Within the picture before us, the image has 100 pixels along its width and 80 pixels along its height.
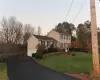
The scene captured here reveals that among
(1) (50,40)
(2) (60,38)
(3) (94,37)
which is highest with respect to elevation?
(2) (60,38)

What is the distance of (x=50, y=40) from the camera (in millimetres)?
56312

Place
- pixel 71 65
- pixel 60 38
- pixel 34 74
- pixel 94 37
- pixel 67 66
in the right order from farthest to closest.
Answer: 1. pixel 60 38
2. pixel 71 65
3. pixel 67 66
4. pixel 34 74
5. pixel 94 37

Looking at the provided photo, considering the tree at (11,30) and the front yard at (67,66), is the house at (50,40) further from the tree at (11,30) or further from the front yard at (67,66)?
the front yard at (67,66)

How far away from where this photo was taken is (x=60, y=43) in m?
63.3

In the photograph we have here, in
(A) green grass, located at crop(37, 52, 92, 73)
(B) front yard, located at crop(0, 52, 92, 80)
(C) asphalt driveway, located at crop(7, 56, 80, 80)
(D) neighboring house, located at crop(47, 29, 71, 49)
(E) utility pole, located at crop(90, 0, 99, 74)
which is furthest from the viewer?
(D) neighboring house, located at crop(47, 29, 71, 49)

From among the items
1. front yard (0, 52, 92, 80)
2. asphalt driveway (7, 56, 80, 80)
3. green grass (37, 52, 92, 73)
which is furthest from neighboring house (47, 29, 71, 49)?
asphalt driveway (7, 56, 80, 80)

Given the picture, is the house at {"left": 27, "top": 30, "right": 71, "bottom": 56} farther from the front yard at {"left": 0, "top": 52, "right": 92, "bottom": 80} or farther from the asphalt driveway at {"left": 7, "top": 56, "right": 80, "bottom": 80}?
the asphalt driveway at {"left": 7, "top": 56, "right": 80, "bottom": 80}

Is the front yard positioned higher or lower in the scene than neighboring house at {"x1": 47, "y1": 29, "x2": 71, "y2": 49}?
lower

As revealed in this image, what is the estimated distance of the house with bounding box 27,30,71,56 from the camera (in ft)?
164

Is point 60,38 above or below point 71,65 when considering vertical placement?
above

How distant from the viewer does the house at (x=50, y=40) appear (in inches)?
1969

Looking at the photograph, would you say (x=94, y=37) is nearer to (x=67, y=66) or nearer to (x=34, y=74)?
(x=34, y=74)

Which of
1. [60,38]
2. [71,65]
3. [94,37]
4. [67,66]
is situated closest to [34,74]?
[94,37]

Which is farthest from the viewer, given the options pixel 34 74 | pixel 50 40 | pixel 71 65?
pixel 50 40
